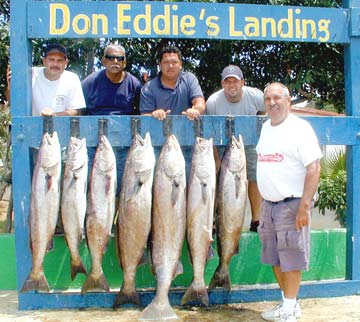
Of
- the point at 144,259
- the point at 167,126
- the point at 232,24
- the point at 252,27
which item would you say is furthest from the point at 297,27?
the point at 144,259

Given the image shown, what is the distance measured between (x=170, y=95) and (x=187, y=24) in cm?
71

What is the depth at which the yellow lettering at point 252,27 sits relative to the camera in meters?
4.80

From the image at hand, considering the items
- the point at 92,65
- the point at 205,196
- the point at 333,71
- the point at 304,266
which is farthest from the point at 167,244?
the point at 333,71

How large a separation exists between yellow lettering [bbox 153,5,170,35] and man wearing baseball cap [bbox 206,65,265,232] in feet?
2.88

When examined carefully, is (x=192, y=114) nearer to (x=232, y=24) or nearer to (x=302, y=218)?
(x=232, y=24)

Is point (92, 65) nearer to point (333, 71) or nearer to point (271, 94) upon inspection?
point (333, 71)

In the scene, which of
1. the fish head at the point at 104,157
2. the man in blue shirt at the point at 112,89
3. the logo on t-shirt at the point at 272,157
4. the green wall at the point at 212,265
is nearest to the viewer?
the logo on t-shirt at the point at 272,157

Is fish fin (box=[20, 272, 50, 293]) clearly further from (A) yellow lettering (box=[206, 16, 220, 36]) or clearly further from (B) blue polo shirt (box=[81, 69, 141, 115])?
(A) yellow lettering (box=[206, 16, 220, 36])

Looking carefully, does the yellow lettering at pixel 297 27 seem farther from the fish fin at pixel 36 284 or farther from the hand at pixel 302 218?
the fish fin at pixel 36 284

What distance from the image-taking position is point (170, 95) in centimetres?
507

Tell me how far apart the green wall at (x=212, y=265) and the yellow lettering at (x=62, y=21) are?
1905mm

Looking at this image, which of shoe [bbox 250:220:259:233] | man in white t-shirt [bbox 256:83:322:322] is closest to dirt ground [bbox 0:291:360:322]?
man in white t-shirt [bbox 256:83:322:322]

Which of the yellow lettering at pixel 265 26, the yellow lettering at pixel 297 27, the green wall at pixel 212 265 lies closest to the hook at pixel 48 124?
the green wall at pixel 212 265

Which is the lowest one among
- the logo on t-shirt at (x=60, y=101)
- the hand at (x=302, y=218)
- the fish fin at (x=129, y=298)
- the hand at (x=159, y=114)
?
the fish fin at (x=129, y=298)
